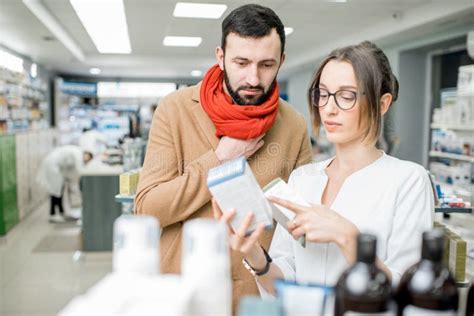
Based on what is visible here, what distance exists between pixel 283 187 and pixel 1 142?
6.71m

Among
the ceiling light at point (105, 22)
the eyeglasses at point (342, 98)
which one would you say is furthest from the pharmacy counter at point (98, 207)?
the eyeglasses at point (342, 98)

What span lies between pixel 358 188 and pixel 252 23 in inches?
25.0

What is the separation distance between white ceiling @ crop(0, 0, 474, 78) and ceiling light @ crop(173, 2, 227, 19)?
0.42 feet

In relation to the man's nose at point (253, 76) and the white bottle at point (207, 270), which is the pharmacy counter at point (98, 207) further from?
the white bottle at point (207, 270)

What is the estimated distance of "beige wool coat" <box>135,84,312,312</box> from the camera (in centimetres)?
161

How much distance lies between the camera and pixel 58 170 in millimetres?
8250

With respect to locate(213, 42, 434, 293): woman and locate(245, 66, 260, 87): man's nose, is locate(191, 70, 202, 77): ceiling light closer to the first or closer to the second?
locate(245, 66, 260, 87): man's nose

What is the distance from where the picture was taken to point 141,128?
666 cm

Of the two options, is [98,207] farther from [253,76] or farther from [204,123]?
[253,76]

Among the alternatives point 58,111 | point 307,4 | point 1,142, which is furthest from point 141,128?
point 58,111

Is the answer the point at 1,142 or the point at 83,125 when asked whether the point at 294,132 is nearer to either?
the point at 1,142

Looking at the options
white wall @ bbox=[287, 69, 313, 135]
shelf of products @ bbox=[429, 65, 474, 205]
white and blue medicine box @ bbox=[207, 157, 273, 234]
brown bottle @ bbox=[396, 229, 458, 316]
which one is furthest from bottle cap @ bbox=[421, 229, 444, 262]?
white wall @ bbox=[287, 69, 313, 135]

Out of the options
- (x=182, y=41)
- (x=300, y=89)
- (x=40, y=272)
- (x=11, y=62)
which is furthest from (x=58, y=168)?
(x=300, y=89)

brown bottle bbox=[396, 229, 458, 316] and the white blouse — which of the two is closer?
brown bottle bbox=[396, 229, 458, 316]
